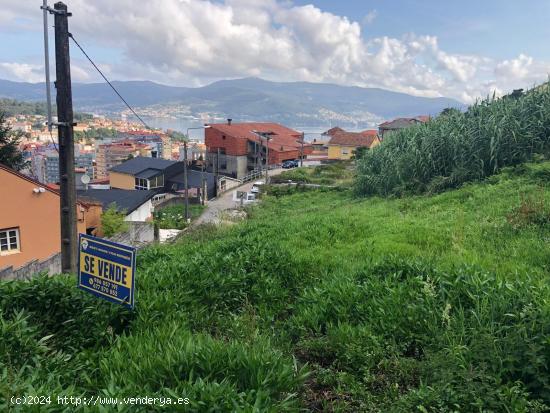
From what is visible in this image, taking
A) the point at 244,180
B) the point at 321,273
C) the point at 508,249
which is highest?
the point at 508,249

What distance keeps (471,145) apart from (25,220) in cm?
1552

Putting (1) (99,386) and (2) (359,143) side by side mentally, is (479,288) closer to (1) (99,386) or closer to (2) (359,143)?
(1) (99,386)

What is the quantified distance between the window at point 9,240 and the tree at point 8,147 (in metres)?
9.64

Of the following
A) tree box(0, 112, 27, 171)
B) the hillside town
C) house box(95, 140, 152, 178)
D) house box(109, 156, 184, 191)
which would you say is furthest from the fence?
house box(95, 140, 152, 178)

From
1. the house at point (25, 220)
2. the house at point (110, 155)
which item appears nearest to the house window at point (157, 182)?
the house at point (25, 220)

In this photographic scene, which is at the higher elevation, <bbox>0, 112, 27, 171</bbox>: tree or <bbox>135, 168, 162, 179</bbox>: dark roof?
<bbox>0, 112, 27, 171</bbox>: tree

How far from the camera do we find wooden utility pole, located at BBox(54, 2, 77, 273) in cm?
590

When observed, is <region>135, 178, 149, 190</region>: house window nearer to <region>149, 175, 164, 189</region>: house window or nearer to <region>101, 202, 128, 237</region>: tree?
<region>149, 175, 164, 189</region>: house window

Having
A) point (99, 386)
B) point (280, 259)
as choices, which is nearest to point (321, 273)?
point (280, 259)

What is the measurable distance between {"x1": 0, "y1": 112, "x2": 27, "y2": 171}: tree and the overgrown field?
20966 millimetres

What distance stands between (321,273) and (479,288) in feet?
7.18

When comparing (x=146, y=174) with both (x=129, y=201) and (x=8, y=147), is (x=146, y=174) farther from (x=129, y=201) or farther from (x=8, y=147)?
(x=8, y=147)

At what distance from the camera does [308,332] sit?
13.7 ft

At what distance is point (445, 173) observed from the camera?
14.4m
